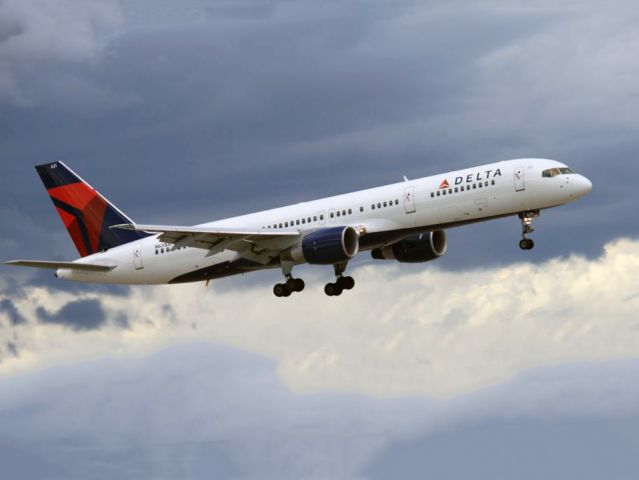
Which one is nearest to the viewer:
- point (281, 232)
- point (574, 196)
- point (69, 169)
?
point (574, 196)

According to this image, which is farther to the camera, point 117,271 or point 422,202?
point 117,271

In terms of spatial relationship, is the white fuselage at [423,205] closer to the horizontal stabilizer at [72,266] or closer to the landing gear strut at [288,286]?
the landing gear strut at [288,286]

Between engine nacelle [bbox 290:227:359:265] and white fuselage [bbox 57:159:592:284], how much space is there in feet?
3.13

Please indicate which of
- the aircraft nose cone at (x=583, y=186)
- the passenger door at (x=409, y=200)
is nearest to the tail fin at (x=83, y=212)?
the passenger door at (x=409, y=200)

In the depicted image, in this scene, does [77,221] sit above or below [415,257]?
above

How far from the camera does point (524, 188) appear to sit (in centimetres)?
6506

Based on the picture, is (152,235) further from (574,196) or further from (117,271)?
(574,196)

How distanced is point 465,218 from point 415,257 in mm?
8834

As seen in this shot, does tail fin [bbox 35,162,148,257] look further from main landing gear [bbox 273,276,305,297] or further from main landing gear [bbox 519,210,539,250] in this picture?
main landing gear [bbox 519,210,539,250]

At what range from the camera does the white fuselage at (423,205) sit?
65.1m

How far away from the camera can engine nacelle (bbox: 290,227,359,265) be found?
221 ft

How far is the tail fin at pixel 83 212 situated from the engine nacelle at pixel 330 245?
49.6 ft

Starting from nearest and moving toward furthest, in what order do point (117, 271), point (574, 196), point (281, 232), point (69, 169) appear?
point (574, 196) < point (281, 232) < point (117, 271) < point (69, 169)

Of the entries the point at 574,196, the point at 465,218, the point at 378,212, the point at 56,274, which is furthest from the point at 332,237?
the point at 56,274
